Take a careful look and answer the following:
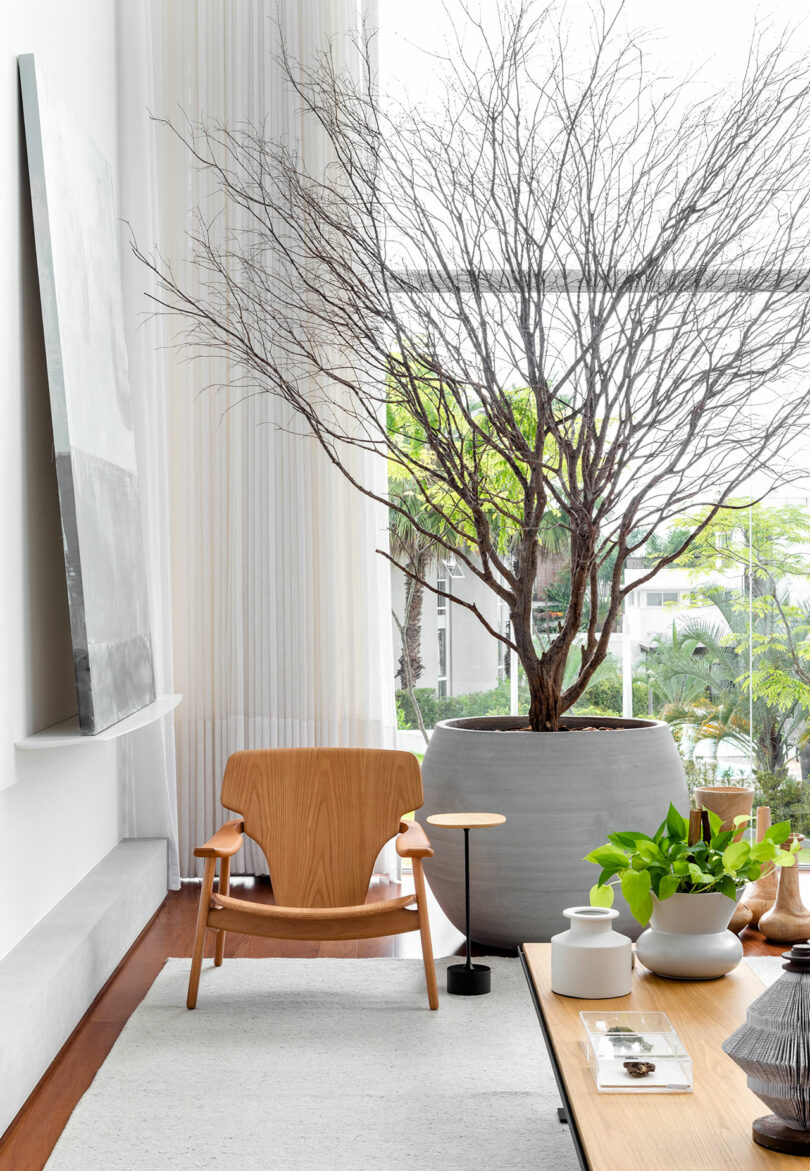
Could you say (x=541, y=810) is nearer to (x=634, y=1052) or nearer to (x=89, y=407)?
(x=634, y=1052)

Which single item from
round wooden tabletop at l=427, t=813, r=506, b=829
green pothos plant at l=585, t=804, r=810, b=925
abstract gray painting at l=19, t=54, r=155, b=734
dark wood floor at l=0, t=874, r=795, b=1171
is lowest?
dark wood floor at l=0, t=874, r=795, b=1171

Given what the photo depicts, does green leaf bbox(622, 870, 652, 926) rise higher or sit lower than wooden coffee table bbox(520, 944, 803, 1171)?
higher

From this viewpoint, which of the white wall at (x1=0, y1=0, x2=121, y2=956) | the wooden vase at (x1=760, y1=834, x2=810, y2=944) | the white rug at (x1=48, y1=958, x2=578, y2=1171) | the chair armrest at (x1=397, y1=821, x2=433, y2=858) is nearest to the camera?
the white rug at (x1=48, y1=958, x2=578, y2=1171)

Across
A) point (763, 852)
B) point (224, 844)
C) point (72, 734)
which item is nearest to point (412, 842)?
point (224, 844)

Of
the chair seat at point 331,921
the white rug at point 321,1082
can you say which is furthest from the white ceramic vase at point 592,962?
the chair seat at point 331,921

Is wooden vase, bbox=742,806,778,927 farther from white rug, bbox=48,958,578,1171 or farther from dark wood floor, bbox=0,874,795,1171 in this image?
white rug, bbox=48,958,578,1171

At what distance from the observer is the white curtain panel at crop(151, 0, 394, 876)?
4801mm

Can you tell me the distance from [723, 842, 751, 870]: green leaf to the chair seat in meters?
1.06

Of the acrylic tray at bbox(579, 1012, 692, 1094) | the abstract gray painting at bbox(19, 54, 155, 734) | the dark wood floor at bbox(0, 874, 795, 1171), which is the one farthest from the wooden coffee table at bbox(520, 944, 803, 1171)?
the abstract gray painting at bbox(19, 54, 155, 734)

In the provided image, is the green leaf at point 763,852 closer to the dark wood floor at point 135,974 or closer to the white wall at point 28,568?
the dark wood floor at point 135,974

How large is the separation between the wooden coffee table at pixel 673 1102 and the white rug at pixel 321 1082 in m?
0.39

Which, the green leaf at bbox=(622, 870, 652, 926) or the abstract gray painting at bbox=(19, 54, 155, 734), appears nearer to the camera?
the green leaf at bbox=(622, 870, 652, 926)

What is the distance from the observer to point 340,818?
3.70m

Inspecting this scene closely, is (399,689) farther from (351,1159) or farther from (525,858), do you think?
(351,1159)
